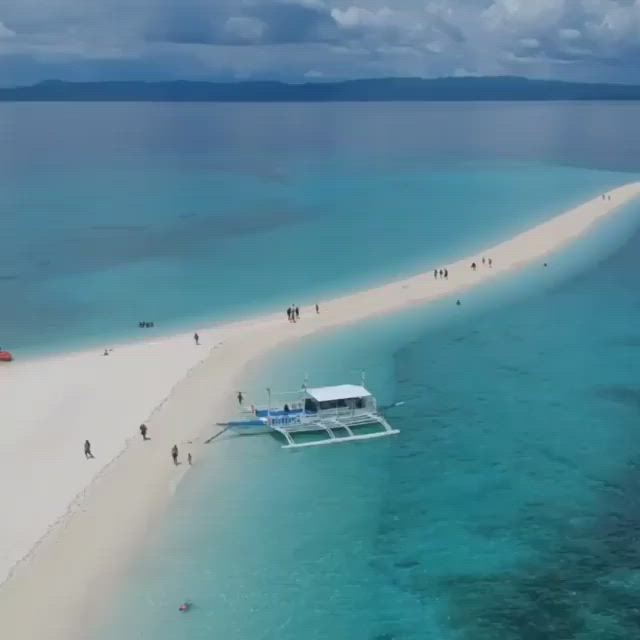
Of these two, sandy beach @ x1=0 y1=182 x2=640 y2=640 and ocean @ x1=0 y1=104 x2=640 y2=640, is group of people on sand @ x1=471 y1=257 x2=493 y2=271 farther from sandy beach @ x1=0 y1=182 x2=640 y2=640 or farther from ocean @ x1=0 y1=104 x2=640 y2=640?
sandy beach @ x1=0 y1=182 x2=640 y2=640

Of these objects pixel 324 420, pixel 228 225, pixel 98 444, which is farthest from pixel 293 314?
pixel 228 225

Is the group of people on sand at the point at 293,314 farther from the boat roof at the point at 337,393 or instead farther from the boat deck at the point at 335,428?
the boat deck at the point at 335,428

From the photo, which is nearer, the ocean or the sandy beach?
the ocean

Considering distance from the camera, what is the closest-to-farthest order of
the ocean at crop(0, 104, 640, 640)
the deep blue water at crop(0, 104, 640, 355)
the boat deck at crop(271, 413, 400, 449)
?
the ocean at crop(0, 104, 640, 640)
the boat deck at crop(271, 413, 400, 449)
the deep blue water at crop(0, 104, 640, 355)

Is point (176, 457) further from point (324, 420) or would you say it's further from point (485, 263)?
point (485, 263)

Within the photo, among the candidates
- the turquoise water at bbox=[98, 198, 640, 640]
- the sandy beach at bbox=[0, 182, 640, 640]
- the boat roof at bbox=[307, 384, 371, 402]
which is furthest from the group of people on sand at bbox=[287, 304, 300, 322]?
the boat roof at bbox=[307, 384, 371, 402]

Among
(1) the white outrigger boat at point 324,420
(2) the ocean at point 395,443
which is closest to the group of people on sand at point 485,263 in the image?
(2) the ocean at point 395,443

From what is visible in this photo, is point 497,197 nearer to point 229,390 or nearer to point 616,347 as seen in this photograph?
point 616,347
